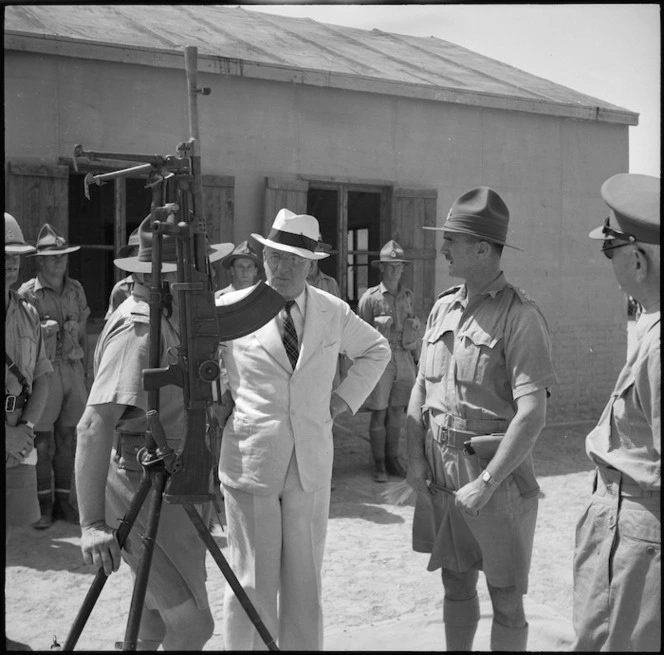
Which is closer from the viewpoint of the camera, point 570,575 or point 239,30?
point 570,575

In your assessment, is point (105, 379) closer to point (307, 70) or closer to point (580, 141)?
point (307, 70)

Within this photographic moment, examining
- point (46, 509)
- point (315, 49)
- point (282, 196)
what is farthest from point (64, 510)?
point (315, 49)

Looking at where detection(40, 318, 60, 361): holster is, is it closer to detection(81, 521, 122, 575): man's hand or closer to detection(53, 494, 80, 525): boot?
detection(53, 494, 80, 525): boot

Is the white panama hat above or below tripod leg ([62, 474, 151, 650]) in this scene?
above

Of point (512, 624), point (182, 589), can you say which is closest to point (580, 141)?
point (512, 624)

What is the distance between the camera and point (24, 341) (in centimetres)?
423

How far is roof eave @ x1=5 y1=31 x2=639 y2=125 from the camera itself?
268 inches

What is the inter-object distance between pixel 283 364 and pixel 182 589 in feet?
3.18

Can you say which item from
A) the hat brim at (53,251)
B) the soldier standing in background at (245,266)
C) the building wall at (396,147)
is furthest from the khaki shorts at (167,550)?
the building wall at (396,147)

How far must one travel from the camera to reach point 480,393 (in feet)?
10.7

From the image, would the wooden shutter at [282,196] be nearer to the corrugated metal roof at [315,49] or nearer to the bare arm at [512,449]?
the corrugated metal roof at [315,49]

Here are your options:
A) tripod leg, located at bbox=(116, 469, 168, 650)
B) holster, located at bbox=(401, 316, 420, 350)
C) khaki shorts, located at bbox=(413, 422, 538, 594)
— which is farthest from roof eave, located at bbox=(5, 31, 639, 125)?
tripod leg, located at bbox=(116, 469, 168, 650)

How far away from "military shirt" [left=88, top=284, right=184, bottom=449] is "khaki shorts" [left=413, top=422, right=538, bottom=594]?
116 centimetres

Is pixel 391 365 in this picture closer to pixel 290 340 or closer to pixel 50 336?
pixel 50 336
